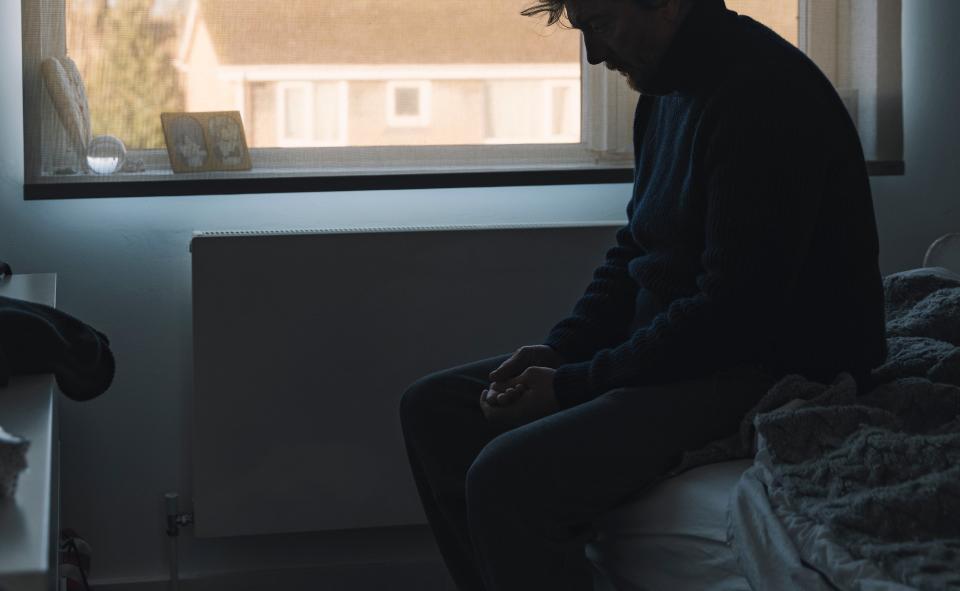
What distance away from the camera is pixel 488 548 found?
1227 millimetres

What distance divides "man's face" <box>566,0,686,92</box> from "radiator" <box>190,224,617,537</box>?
29.2 inches

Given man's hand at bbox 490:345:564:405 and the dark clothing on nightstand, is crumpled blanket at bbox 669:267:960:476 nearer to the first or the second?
the dark clothing on nightstand

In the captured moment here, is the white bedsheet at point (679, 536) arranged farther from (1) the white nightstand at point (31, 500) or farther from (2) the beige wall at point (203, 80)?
(2) the beige wall at point (203, 80)

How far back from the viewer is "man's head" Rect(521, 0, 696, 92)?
1321mm

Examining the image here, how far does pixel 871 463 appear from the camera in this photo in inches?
40.6

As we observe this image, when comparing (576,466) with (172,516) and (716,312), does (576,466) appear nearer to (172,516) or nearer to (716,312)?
(716,312)

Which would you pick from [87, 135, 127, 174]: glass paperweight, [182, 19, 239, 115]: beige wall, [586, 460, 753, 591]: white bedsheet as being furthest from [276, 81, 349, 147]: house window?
[586, 460, 753, 591]: white bedsheet

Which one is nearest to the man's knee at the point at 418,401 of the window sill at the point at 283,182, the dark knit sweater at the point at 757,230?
the dark knit sweater at the point at 757,230

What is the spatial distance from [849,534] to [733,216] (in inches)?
15.4

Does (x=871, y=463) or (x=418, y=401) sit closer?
(x=871, y=463)

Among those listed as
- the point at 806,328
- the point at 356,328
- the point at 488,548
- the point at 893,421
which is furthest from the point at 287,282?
the point at 893,421

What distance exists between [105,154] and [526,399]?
1033 millimetres

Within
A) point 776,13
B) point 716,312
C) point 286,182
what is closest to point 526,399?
point 716,312

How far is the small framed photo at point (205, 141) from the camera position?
2014mm
